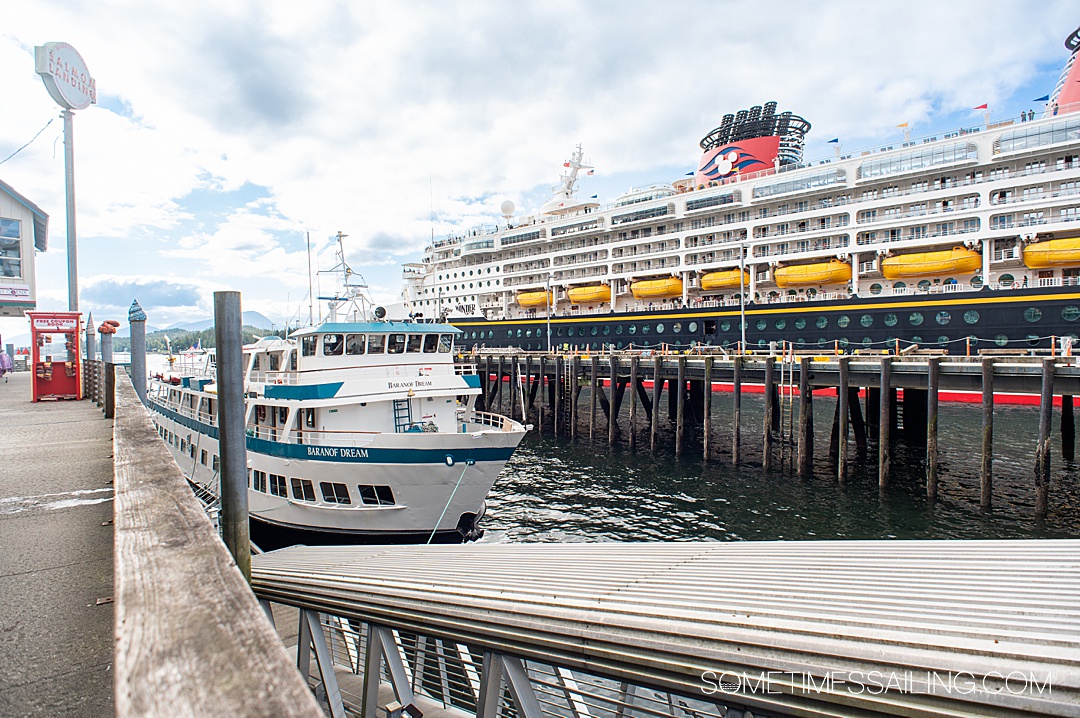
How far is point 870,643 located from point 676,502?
609 inches

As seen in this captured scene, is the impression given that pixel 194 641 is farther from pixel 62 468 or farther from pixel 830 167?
pixel 830 167

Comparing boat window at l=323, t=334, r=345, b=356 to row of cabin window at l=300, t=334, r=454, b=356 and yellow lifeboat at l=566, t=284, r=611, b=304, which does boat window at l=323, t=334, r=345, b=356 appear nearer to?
row of cabin window at l=300, t=334, r=454, b=356

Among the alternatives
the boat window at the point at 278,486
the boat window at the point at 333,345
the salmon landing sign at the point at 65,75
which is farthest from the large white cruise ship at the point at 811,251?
the boat window at the point at 278,486

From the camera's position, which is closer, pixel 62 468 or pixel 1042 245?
pixel 62 468

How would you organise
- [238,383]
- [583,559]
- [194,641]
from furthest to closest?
[238,383] < [583,559] < [194,641]

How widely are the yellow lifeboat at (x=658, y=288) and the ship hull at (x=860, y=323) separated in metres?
3.10

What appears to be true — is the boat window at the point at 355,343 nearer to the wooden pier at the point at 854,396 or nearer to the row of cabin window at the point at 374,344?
the row of cabin window at the point at 374,344

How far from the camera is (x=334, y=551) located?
586cm

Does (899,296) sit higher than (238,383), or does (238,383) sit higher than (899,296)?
(899,296)

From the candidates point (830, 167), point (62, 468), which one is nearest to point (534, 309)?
point (830, 167)

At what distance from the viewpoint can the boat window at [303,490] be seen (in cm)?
1237

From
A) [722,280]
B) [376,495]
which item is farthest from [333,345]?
[722,280]

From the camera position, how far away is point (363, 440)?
38.1 ft

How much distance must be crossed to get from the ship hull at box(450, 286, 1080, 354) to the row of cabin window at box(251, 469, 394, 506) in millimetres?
21845
